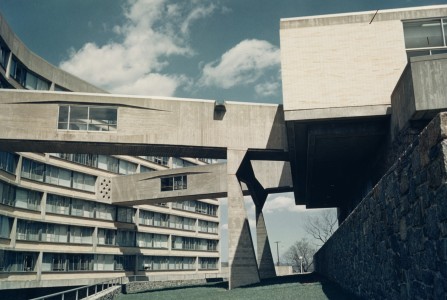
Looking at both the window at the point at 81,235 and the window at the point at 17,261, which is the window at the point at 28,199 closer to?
the window at the point at 17,261

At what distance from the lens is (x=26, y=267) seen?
41562 millimetres

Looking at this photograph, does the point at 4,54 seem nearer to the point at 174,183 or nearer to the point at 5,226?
the point at 5,226

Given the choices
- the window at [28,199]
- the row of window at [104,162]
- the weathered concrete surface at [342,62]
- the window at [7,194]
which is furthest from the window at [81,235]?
the weathered concrete surface at [342,62]

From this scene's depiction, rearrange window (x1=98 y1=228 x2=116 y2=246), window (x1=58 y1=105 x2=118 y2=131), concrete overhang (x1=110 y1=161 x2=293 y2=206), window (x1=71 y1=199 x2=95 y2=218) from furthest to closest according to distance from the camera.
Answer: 1. window (x1=98 y1=228 x2=116 y2=246)
2. window (x1=71 y1=199 x2=95 y2=218)
3. concrete overhang (x1=110 y1=161 x2=293 y2=206)
4. window (x1=58 y1=105 x2=118 y2=131)

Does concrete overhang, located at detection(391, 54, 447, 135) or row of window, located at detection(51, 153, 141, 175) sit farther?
row of window, located at detection(51, 153, 141, 175)

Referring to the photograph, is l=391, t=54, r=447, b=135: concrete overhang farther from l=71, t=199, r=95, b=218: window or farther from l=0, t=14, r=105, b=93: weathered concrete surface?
l=71, t=199, r=95, b=218: window

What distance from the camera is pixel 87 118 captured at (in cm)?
2488

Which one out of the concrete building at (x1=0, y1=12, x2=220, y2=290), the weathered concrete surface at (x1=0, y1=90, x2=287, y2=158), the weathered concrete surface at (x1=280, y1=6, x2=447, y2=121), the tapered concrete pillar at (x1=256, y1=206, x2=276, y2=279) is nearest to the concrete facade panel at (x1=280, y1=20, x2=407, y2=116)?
the weathered concrete surface at (x1=280, y1=6, x2=447, y2=121)

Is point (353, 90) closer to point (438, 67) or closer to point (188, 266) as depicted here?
point (438, 67)

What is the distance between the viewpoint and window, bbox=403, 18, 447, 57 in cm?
1861

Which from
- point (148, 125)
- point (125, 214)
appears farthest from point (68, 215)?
point (148, 125)

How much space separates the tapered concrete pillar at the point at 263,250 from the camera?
3366 cm

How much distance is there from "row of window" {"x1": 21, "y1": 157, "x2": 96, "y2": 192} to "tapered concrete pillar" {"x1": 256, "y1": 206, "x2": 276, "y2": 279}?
927 inches

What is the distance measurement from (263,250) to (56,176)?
83.7ft
